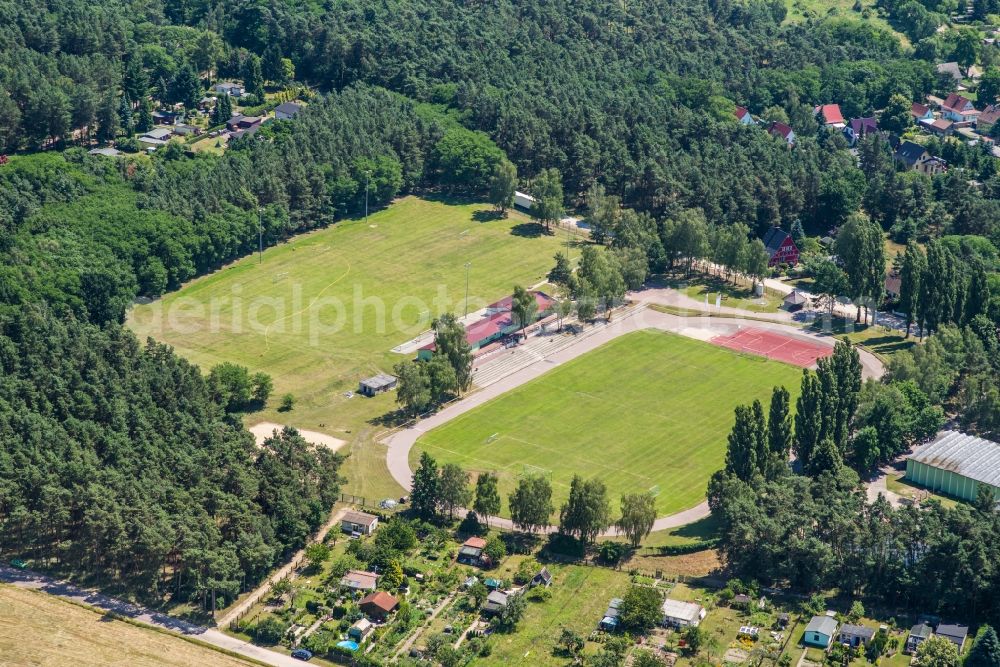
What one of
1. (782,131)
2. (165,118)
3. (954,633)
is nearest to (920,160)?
(782,131)

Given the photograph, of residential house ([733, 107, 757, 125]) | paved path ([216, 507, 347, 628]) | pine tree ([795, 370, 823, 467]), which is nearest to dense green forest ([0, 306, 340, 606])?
paved path ([216, 507, 347, 628])

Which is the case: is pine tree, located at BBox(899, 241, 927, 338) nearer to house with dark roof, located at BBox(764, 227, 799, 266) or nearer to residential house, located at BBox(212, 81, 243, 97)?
house with dark roof, located at BBox(764, 227, 799, 266)

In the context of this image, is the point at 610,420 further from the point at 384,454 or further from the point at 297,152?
the point at 297,152

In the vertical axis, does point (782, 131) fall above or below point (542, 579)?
above

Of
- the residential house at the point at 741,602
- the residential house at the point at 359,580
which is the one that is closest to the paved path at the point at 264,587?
the residential house at the point at 359,580

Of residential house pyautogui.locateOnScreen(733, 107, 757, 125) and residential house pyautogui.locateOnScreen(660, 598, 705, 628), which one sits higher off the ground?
residential house pyautogui.locateOnScreen(733, 107, 757, 125)

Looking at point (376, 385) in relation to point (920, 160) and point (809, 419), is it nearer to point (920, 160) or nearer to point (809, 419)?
point (809, 419)
